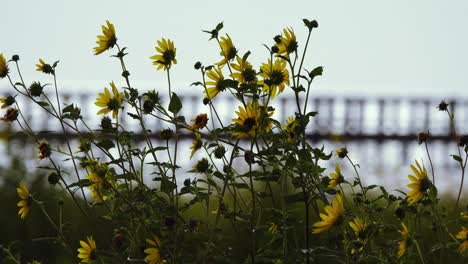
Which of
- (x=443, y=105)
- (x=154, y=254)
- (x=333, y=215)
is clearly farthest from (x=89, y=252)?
(x=443, y=105)

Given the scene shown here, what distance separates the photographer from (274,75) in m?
2.12

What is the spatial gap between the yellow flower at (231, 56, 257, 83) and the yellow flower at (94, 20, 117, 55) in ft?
1.17

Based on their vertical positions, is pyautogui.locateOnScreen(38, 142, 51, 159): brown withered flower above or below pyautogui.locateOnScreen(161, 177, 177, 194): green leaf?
above

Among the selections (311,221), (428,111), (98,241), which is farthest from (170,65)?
(428,111)

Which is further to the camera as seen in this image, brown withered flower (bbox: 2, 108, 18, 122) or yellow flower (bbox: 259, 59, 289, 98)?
brown withered flower (bbox: 2, 108, 18, 122)

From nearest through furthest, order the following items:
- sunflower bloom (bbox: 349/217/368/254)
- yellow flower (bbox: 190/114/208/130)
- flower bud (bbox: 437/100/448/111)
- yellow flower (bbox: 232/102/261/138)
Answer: sunflower bloom (bbox: 349/217/368/254) → yellow flower (bbox: 232/102/261/138) → yellow flower (bbox: 190/114/208/130) → flower bud (bbox: 437/100/448/111)

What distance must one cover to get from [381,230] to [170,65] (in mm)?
704

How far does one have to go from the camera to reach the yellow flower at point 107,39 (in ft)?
7.51

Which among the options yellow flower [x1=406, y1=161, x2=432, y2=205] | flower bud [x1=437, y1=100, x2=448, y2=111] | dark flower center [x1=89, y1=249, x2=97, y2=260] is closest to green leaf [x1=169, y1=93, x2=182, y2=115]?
dark flower center [x1=89, y1=249, x2=97, y2=260]

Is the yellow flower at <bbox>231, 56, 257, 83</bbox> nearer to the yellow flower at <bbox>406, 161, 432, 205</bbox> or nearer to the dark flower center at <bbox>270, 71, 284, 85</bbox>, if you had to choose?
the dark flower center at <bbox>270, 71, 284, 85</bbox>

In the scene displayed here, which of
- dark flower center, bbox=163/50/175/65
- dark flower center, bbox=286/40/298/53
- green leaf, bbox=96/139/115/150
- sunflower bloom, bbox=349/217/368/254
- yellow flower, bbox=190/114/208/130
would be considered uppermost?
dark flower center, bbox=286/40/298/53

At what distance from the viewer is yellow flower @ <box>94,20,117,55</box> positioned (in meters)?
2.29

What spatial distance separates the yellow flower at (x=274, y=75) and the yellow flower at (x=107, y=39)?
0.44 m

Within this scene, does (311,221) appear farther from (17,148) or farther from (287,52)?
(17,148)
